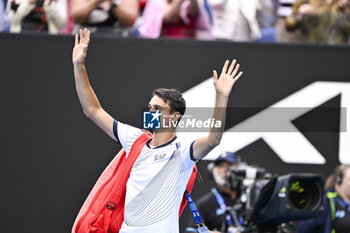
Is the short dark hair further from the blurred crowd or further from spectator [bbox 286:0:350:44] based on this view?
spectator [bbox 286:0:350:44]

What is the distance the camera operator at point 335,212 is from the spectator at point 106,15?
2612 millimetres

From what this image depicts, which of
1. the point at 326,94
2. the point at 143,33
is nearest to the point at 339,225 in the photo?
the point at 326,94

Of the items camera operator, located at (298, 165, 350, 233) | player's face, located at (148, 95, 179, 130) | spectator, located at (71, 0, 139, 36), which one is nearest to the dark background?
spectator, located at (71, 0, 139, 36)

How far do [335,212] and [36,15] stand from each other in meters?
3.55

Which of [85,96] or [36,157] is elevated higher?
[85,96]

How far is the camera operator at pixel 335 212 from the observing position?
5.85 m

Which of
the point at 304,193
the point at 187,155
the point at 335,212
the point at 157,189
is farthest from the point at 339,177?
the point at 157,189

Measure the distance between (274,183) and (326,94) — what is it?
196 centimetres

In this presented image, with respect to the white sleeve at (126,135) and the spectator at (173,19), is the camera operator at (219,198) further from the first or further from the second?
the white sleeve at (126,135)

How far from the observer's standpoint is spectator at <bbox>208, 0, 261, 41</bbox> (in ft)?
23.0

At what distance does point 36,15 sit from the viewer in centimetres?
680

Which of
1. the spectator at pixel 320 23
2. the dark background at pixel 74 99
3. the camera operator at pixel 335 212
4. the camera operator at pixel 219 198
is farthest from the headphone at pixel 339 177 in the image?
the spectator at pixel 320 23

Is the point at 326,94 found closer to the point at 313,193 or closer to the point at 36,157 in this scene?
the point at 313,193

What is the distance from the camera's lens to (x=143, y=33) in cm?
695
